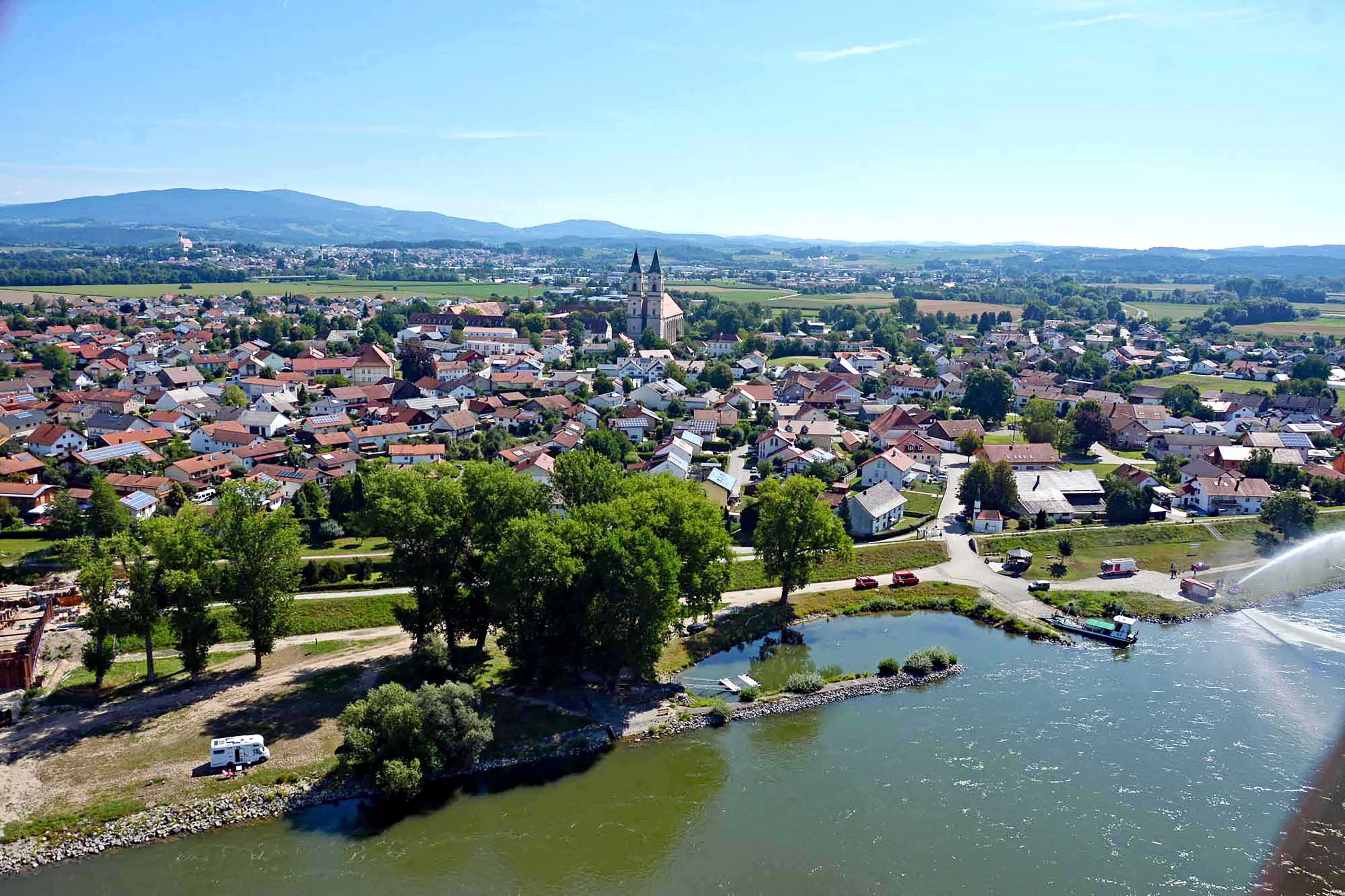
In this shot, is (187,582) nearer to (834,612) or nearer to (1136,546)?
(834,612)

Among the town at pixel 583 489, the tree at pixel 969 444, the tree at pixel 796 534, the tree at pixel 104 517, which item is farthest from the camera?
the tree at pixel 969 444

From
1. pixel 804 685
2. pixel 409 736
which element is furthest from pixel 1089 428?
pixel 409 736

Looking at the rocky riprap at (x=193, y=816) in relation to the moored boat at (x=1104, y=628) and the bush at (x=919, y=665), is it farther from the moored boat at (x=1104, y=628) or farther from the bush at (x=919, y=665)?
the moored boat at (x=1104, y=628)

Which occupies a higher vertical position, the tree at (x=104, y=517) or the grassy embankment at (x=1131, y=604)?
the tree at (x=104, y=517)

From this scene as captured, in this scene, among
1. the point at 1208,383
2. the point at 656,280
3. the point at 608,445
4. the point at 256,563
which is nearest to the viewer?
the point at 256,563

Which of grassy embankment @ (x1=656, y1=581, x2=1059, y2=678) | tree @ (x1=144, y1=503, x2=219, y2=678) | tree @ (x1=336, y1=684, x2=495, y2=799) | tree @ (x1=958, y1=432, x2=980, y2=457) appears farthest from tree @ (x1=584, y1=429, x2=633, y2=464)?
tree @ (x1=336, y1=684, x2=495, y2=799)

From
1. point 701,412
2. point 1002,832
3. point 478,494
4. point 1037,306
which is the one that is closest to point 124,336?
point 701,412

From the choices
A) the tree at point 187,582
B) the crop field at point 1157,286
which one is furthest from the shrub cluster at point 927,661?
the crop field at point 1157,286
